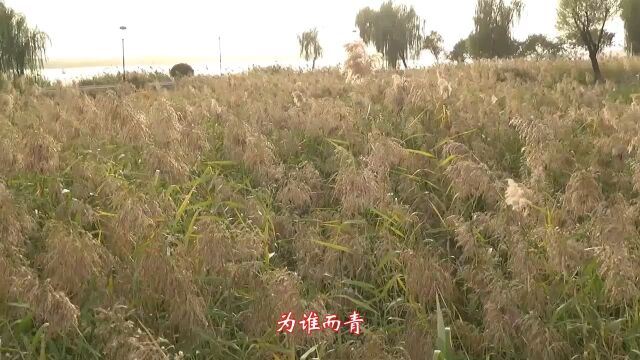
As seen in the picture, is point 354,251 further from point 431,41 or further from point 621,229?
point 431,41

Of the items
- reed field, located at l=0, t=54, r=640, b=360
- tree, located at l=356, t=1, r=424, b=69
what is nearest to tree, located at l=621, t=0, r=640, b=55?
tree, located at l=356, t=1, r=424, b=69

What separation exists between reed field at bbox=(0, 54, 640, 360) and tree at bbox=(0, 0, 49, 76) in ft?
57.9

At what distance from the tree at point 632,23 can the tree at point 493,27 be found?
19.0 feet

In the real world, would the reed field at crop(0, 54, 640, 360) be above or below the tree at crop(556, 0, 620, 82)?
below

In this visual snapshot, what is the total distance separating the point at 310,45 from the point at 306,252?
1768 inches

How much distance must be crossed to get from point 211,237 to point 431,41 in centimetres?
4756

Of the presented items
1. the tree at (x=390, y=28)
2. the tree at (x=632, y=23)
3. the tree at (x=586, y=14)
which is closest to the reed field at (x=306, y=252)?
the tree at (x=586, y=14)

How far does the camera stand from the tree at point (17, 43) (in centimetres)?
2062

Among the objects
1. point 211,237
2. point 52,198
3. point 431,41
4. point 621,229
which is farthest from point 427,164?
point 431,41

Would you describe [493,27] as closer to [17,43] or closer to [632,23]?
[632,23]

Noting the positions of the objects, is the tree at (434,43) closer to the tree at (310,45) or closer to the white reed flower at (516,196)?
the tree at (310,45)

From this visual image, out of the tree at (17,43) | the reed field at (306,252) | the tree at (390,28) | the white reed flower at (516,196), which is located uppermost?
the tree at (390,28)

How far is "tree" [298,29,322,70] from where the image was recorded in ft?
152

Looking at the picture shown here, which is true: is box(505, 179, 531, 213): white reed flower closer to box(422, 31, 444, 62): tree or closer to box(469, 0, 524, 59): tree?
box(469, 0, 524, 59): tree
